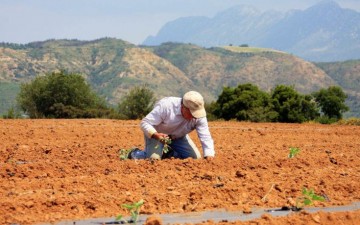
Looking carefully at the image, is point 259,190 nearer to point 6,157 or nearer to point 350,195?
point 350,195

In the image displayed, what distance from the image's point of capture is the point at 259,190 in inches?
305

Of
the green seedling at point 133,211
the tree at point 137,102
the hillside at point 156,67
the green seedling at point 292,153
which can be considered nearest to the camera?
the green seedling at point 133,211

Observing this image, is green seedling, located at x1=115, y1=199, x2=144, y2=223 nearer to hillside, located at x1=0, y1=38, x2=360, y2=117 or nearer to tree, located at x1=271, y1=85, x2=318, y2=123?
tree, located at x1=271, y1=85, x2=318, y2=123

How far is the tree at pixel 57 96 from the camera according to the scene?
3847 cm

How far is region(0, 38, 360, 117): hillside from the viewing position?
460 ft

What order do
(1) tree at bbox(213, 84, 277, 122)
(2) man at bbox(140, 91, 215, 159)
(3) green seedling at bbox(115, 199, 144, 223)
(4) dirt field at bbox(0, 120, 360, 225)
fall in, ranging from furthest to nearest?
(1) tree at bbox(213, 84, 277, 122)
(2) man at bbox(140, 91, 215, 159)
(4) dirt field at bbox(0, 120, 360, 225)
(3) green seedling at bbox(115, 199, 144, 223)

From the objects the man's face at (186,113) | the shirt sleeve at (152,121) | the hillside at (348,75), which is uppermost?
the man's face at (186,113)

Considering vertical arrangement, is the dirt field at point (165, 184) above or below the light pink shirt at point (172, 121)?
below

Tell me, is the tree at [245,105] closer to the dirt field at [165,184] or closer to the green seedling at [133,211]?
the dirt field at [165,184]

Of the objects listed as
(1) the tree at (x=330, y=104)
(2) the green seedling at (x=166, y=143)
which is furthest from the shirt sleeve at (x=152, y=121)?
(1) the tree at (x=330, y=104)

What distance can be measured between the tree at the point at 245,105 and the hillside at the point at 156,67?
86.2 m

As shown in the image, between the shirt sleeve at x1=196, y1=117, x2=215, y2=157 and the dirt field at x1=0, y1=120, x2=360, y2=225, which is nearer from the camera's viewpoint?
the dirt field at x1=0, y1=120, x2=360, y2=225

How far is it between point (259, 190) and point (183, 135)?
322cm

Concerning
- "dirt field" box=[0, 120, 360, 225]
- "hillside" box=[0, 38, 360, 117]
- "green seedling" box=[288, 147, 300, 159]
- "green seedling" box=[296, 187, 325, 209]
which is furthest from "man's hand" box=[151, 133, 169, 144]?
"hillside" box=[0, 38, 360, 117]
